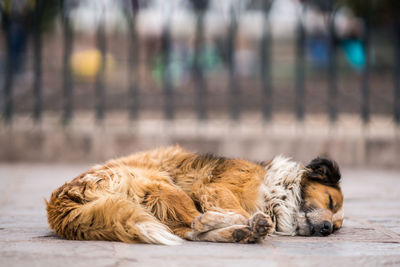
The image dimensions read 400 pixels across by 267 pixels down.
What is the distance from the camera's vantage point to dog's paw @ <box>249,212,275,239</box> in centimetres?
320

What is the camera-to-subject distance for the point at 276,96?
12953mm

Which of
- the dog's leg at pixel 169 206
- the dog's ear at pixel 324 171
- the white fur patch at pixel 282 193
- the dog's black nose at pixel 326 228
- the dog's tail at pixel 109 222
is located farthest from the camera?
the dog's ear at pixel 324 171

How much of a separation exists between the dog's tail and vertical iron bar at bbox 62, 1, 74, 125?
472cm

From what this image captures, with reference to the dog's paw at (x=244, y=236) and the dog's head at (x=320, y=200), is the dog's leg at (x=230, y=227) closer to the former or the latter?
the dog's paw at (x=244, y=236)

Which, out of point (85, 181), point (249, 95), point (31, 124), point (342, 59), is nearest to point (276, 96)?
point (249, 95)

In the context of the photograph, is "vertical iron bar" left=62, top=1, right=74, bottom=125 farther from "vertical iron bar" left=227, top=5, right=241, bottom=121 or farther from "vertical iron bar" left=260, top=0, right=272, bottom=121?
"vertical iron bar" left=260, top=0, right=272, bottom=121

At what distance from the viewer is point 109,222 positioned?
3.17 m

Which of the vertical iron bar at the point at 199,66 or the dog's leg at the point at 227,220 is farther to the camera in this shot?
the vertical iron bar at the point at 199,66

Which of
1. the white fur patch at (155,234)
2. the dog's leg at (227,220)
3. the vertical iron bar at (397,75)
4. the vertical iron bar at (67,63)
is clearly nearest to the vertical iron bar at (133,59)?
the vertical iron bar at (67,63)

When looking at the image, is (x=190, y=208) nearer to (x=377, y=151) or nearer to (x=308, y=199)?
(x=308, y=199)

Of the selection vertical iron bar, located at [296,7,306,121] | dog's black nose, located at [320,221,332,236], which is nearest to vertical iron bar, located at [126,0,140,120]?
vertical iron bar, located at [296,7,306,121]

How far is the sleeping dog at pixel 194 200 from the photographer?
3.19 metres

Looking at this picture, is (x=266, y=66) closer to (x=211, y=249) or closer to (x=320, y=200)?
(x=320, y=200)

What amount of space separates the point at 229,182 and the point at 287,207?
0.52 metres
